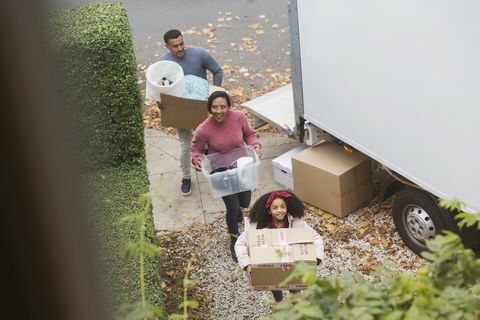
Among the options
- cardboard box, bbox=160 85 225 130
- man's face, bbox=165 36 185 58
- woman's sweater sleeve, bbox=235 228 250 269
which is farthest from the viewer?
man's face, bbox=165 36 185 58

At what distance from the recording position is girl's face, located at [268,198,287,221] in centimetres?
520

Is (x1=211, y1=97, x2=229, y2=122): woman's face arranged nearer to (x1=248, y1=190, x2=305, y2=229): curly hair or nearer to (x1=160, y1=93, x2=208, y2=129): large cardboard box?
(x1=160, y1=93, x2=208, y2=129): large cardboard box

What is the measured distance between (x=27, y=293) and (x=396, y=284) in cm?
146

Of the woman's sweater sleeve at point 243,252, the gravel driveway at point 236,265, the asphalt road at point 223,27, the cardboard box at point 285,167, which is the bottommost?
the gravel driveway at point 236,265

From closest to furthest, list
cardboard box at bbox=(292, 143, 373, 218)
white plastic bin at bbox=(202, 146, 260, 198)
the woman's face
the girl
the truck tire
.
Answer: the girl
the truck tire
the woman's face
white plastic bin at bbox=(202, 146, 260, 198)
cardboard box at bbox=(292, 143, 373, 218)

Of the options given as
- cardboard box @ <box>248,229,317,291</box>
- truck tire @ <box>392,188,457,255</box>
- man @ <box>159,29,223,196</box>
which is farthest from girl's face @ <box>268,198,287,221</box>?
man @ <box>159,29,223,196</box>

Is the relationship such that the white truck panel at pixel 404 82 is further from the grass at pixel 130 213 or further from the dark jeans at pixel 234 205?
the grass at pixel 130 213

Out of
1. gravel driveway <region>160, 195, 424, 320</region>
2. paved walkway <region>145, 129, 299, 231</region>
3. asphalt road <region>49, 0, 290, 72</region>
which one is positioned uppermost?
asphalt road <region>49, 0, 290, 72</region>

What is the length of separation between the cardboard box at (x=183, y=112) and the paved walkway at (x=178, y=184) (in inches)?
29.4

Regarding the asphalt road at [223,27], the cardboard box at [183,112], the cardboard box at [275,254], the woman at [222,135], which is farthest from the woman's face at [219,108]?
the asphalt road at [223,27]

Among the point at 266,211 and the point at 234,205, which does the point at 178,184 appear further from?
the point at 266,211

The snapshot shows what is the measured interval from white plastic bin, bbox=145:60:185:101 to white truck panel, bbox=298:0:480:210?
50.8 inches

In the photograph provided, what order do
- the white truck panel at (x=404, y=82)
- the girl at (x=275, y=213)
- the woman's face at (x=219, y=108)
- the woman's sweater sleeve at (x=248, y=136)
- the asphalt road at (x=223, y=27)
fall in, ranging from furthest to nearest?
1. the asphalt road at (x=223, y=27)
2. the woman's sweater sleeve at (x=248, y=136)
3. the woman's face at (x=219, y=108)
4. the girl at (x=275, y=213)
5. the white truck panel at (x=404, y=82)

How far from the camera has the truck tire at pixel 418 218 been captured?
19.7 feet
